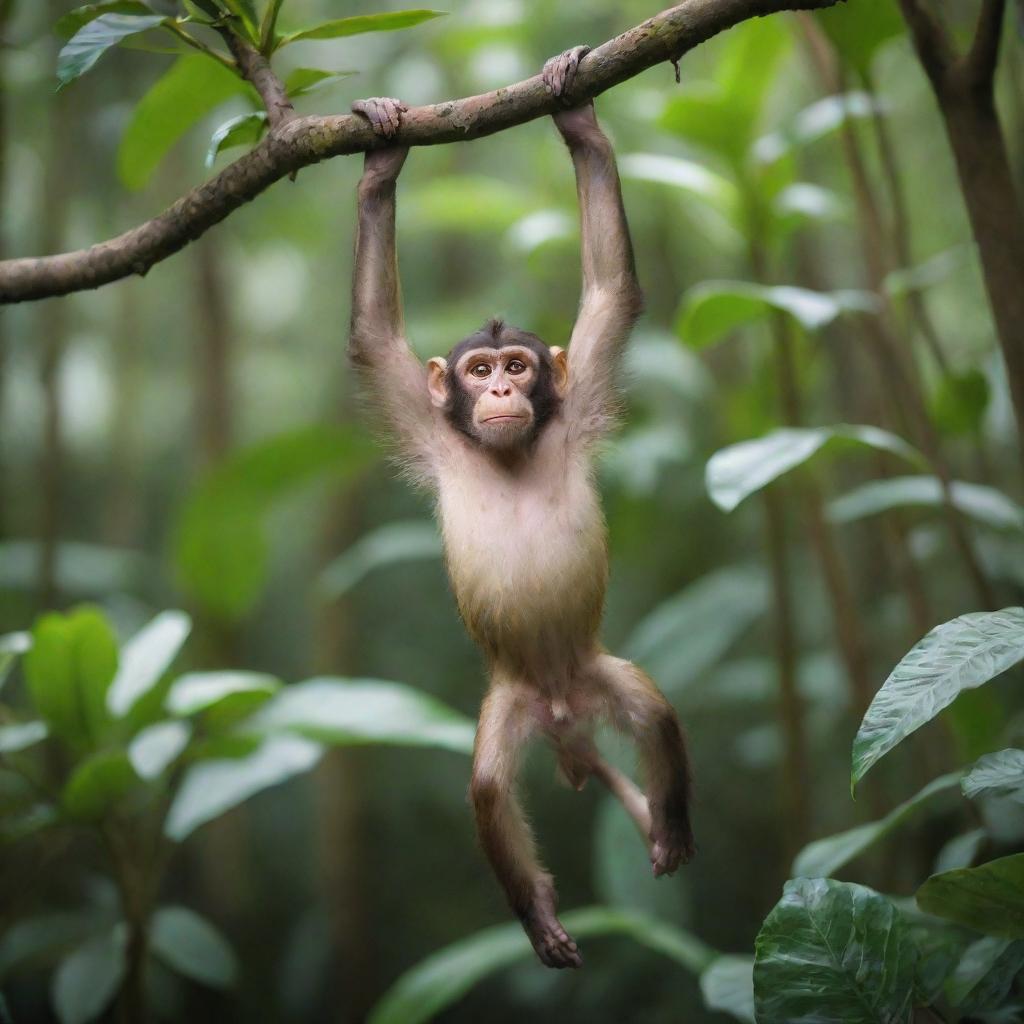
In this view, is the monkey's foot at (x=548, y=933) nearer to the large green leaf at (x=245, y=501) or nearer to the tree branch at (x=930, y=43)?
the tree branch at (x=930, y=43)

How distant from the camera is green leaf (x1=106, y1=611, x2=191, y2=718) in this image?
11.2 feet

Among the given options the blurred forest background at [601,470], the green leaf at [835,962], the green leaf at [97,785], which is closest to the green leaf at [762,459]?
the blurred forest background at [601,470]

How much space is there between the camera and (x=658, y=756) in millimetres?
2521

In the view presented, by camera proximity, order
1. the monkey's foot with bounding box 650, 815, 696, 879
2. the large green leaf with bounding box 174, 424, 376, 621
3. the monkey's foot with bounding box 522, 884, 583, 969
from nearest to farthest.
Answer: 1. the monkey's foot with bounding box 522, 884, 583, 969
2. the monkey's foot with bounding box 650, 815, 696, 879
3. the large green leaf with bounding box 174, 424, 376, 621

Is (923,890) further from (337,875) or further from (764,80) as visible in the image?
(337,875)

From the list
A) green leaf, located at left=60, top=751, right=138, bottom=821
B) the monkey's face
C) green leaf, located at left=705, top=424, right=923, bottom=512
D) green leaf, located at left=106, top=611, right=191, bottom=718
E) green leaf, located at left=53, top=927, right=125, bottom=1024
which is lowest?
green leaf, located at left=53, top=927, right=125, bottom=1024

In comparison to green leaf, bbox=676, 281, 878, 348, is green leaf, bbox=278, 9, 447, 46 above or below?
above

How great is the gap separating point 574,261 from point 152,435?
3.45 metres

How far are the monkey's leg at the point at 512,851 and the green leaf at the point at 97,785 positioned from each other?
52.5 inches

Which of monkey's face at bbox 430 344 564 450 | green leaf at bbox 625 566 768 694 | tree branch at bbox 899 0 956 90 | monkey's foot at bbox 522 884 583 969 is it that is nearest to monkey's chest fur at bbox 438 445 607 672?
monkey's face at bbox 430 344 564 450

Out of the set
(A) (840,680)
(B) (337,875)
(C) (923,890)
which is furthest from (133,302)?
(C) (923,890)

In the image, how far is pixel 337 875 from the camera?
5.64 m

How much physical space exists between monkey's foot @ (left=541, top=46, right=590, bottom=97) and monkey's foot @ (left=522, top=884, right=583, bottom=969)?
1633 millimetres

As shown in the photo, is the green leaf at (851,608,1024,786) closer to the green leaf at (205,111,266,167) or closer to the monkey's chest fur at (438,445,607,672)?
the monkey's chest fur at (438,445,607,672)
